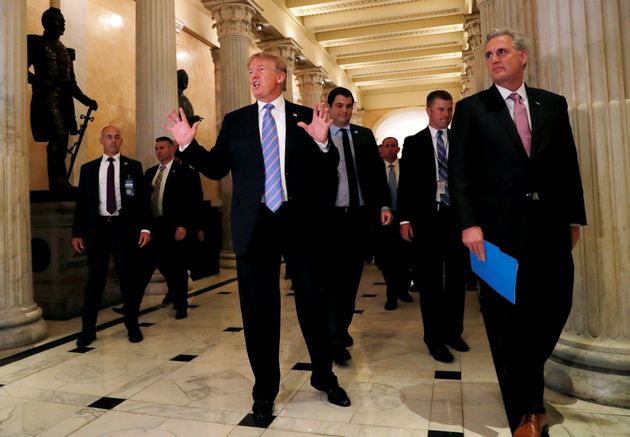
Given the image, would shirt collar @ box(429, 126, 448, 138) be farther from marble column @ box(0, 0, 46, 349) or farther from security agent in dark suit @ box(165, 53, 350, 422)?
marble column @ box(0, 0, 46, 349)

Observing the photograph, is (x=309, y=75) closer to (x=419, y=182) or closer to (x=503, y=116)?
(x=419, y=182)

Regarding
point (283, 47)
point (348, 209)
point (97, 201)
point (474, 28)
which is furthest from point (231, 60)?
point (348, 209)

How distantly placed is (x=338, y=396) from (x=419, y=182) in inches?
58.2

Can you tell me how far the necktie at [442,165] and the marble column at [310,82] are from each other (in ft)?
36.7

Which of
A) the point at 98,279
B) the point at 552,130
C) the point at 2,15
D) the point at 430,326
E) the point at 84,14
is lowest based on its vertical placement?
the point at 430,326

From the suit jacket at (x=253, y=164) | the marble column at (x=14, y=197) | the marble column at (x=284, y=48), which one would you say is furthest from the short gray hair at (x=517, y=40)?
the marble column at (x=284, y=48)

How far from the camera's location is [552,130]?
1.96 metres

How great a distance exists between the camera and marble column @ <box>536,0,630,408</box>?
91.0 inches

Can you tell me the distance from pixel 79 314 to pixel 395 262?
328 centimetres

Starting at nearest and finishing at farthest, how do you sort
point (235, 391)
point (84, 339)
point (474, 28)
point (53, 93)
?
1. point (235, 391)
2. point (84, 339)
3. point (53, 93)
4. point (474, 28)

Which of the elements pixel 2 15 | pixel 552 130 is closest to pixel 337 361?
pixel 552 130

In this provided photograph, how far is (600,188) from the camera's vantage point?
234cm

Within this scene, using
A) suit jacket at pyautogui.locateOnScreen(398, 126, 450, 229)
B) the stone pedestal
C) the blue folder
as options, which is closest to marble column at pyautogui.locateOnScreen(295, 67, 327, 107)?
the stone pedestal

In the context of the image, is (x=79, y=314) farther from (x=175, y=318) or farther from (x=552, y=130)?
(x=552, y=130)
